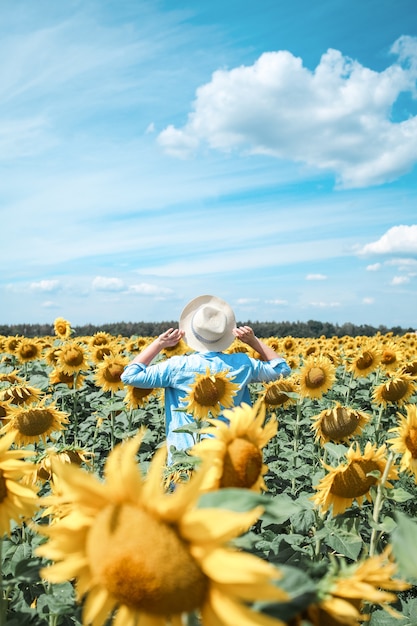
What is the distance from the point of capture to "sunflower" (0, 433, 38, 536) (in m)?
1.92

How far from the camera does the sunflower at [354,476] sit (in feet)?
8.46

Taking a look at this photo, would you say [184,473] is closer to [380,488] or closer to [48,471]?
[48,471]

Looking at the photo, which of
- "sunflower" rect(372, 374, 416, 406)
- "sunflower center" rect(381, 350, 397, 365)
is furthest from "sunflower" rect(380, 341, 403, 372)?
"sunflower" rect(372, 374, 416, 406)

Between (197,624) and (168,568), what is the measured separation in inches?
9.7

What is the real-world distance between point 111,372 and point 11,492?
18.5ft

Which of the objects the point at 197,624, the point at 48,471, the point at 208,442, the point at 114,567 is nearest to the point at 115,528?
the point at 114,567

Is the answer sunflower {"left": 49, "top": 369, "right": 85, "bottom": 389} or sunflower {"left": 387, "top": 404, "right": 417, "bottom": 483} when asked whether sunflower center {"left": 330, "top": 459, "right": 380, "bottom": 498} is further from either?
sunflower {"left": 49, "top": 369, "right": 85, "bottom": 389}

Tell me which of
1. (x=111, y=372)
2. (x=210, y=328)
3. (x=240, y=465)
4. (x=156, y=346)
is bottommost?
(x=111, y=372)

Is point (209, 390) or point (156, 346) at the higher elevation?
point (156, 346)

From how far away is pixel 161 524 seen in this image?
1250 millimetres

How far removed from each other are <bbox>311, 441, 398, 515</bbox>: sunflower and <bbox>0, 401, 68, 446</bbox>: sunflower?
261 cm

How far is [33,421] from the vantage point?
4.53 metres

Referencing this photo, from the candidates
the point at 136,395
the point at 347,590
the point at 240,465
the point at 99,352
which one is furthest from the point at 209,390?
the point at 99,352

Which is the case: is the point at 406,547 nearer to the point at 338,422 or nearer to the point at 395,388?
the point at 338,422
